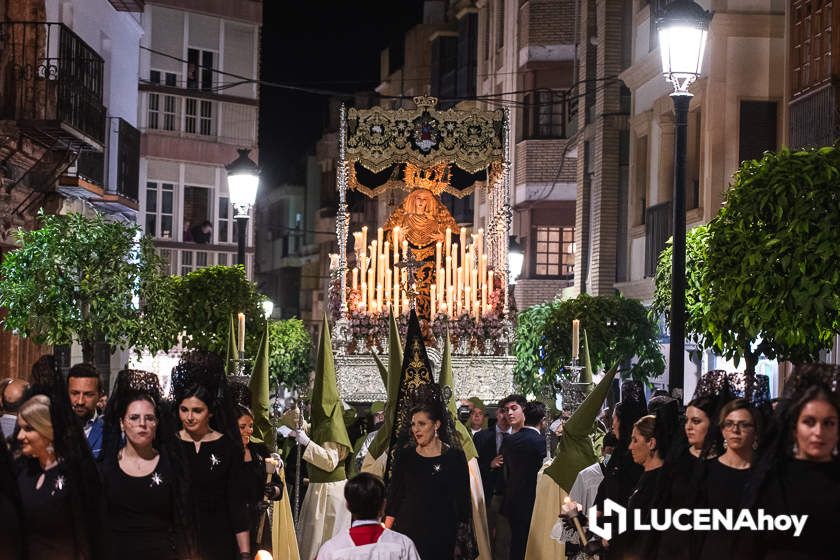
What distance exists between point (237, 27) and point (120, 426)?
36.2m

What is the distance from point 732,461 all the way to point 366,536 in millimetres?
1772

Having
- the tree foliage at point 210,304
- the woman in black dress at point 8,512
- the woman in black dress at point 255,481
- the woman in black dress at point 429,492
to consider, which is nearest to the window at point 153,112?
the tree foliage at point 210,304

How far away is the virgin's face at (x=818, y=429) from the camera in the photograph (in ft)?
21.3

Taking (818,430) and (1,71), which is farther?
(1,71)

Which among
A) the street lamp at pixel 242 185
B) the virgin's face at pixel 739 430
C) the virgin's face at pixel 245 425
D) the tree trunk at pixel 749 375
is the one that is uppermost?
the street lamp at pixel 242 185

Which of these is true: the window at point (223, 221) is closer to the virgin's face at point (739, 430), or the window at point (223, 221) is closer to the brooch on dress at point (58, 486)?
the brooch on dress at point (58, 486)

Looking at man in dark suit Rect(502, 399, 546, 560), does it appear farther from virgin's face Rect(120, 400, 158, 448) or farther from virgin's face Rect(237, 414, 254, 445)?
virgin's face Rect(120, 400, 158, 448)

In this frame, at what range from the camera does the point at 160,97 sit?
41.8 metres

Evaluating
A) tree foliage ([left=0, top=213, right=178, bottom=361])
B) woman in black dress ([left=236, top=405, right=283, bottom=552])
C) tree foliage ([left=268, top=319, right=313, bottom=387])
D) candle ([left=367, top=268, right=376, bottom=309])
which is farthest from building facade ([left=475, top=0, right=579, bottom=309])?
woman in black dress ([left=236, top=405, right=283, bottom=552])

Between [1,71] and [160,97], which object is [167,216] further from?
[1,71]

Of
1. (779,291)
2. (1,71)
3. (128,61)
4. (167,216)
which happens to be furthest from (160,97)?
(779,291)

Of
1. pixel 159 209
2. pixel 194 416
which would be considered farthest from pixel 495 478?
pixel 159 209

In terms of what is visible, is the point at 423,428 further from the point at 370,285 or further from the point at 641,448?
the point at 370,285

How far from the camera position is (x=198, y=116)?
42.4 metres
